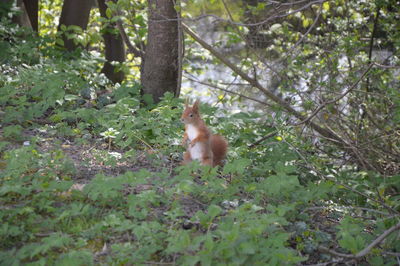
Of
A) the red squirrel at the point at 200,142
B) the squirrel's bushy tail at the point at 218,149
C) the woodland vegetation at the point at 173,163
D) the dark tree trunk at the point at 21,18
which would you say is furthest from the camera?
the dark tree trunk at the point at 21,18

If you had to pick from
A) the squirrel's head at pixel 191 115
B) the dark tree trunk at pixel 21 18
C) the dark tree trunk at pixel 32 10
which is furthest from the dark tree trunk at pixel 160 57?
the dark tree trunk at pixel 32 10

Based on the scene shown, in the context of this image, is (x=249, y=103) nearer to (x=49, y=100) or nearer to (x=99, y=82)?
(x=99, y=82)

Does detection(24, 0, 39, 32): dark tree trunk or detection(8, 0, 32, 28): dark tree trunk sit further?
detection(24, 0, 39, 32): dark tree trunk

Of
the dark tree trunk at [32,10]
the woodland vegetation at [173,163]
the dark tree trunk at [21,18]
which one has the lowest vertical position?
the woodland vegetation at [173,163]

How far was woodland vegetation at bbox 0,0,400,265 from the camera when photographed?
12.2ft

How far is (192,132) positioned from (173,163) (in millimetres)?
435

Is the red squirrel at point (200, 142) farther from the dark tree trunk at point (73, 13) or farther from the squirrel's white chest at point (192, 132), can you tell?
the dark tree trunk at point (73, 13)

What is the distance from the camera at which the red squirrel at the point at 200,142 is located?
5133 mm

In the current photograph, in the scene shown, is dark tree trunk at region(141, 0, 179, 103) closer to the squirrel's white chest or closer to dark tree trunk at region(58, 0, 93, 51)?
the squirrel's white chest


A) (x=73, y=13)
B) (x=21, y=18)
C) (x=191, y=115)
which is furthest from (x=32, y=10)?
(x=191, y=115)

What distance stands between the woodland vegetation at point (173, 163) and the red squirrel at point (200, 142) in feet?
0.52

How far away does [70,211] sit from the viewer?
153 inches

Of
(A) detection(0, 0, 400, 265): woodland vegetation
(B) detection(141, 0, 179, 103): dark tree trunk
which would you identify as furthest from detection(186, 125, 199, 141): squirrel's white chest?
(B) detection(141, 0, 179, 103): dark tree trunk

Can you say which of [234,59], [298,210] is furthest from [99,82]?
[234,59]
